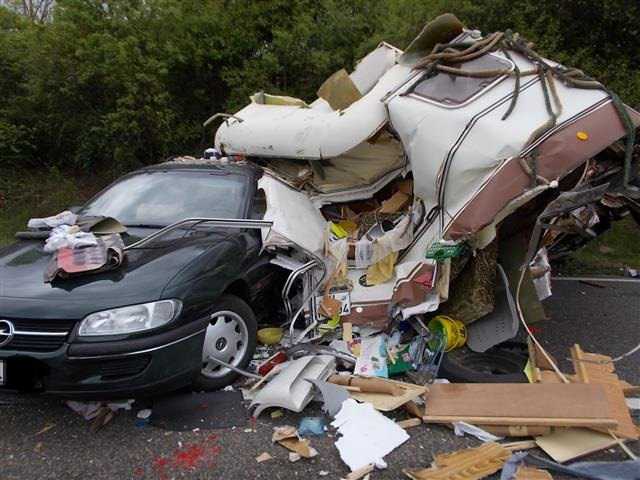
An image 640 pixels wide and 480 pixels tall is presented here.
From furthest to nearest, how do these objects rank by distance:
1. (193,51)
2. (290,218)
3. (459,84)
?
1. (193,51)
2. (290,218)
3. (459,84)

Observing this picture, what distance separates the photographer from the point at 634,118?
3.68m

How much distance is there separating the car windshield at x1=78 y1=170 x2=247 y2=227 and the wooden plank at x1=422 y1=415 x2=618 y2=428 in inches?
81.6

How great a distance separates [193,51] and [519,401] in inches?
308

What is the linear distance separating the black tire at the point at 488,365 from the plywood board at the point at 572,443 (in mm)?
542

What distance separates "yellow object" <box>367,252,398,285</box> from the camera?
4082 millimetres

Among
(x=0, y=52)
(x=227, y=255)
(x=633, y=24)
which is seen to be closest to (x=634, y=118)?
(x=227, y=255)

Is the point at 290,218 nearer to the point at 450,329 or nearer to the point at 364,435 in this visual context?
the point at 450,329

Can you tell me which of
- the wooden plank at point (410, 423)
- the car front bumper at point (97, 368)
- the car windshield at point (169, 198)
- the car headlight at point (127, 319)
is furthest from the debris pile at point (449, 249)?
the car headlight at point (127, 319)

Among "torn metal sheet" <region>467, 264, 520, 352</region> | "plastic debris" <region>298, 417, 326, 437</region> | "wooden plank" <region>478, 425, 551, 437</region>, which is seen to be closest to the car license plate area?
"torn metal sheet" <region>467, 264, 520, 352</region>

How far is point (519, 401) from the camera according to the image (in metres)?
3.06

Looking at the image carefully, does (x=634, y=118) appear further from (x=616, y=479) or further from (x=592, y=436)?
(x=616, y=479)

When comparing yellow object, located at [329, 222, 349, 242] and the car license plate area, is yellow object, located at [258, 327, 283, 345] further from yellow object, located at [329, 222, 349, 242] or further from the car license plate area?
yellow object, located at [329, 222, 349, 242]

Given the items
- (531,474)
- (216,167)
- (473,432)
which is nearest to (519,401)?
(473,432)

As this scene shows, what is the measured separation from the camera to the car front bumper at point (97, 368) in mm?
2869
